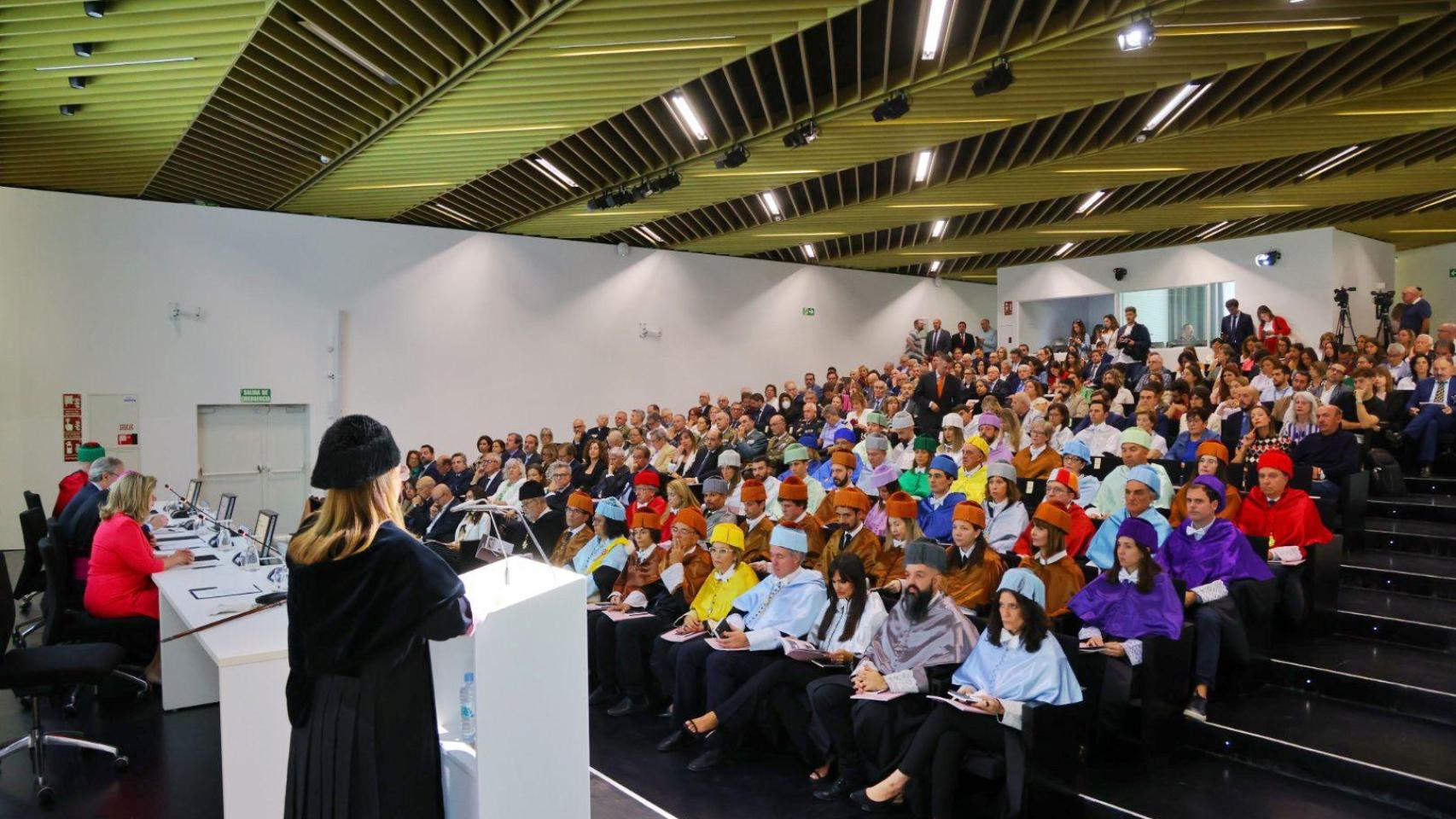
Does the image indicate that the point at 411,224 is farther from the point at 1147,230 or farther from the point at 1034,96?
the point at 1147,230

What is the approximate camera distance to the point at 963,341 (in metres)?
16.5

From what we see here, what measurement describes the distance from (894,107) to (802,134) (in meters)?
1.17

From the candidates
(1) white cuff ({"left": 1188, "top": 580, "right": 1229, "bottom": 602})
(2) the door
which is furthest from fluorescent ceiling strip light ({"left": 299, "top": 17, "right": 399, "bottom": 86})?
(1) white cuff ({"left": 1188, "top": 580, "right": 1229, "bottom": 602})

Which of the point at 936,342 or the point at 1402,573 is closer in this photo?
the point at 1402,573

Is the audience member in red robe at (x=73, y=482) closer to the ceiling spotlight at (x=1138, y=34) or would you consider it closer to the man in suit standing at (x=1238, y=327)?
the ceiling spotlight at (x=1138, y=34)

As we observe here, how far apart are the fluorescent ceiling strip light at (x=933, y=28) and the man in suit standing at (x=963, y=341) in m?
9.82

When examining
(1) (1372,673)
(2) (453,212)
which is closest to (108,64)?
(2) (453,212)

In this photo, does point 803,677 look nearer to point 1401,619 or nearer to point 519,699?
point 519,699

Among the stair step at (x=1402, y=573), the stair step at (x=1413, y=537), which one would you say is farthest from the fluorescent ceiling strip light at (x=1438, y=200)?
the stair step at (x=1402, y=573)

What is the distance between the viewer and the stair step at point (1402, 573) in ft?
18.1

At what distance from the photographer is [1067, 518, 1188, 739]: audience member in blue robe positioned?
4.24m

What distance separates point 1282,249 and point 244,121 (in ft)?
47.8

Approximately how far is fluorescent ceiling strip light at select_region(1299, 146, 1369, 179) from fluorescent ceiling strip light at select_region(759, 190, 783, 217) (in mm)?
6709

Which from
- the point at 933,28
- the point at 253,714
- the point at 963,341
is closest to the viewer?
the point at 253,714
